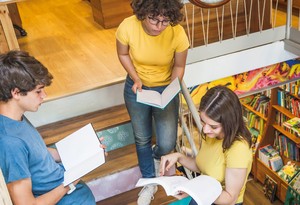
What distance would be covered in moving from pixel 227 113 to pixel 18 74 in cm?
86

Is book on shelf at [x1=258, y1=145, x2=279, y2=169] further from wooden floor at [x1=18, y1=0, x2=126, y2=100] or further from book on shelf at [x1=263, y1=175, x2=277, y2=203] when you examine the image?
wooden floor at [x1=18, y1=0, x2=126, y2=100]

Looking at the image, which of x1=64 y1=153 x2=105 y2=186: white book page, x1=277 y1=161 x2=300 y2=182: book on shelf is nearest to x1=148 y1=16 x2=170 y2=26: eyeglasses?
x1=64 y1=153 x2=105 y2=186: white book page

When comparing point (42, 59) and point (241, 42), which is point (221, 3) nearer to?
point (241, 42)

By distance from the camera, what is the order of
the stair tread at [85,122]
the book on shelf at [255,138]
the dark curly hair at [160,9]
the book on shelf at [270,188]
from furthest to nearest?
the book on shelf at [255,138], the book on shelf at [270,188], the stair tread at [85,122], the dark curly hair at [160,9]

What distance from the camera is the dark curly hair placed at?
1.85m

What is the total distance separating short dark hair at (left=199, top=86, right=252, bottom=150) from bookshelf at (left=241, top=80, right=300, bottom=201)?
3584 millimetres

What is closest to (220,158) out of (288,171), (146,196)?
(146,196)

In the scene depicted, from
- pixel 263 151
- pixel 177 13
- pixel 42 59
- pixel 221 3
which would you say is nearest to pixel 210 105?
pixel 177 13

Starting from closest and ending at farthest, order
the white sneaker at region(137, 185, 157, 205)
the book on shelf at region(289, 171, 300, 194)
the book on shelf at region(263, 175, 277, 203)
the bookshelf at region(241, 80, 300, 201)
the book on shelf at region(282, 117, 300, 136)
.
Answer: the white sneaker at region(137, 185, 157, 205) < the book on shelf at region(289, 171, 300, 194) < the book on shelf at region(282, 117, 300, 136) < the bookshelf at region(241, 80, 300, 201) < the book on shelf at region(263, 175, 277, 203)

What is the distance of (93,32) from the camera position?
448 centimetres

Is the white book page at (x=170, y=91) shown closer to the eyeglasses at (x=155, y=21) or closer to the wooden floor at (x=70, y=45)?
the eyeglasses at (x=155, y=21)

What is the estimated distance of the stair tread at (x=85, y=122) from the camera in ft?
9.73

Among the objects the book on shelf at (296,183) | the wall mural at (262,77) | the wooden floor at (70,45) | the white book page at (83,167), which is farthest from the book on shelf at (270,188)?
the white book page at (83,167)

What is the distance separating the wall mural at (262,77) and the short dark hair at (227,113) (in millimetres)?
2593
